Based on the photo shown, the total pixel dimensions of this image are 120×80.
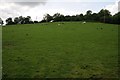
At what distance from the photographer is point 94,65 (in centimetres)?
1280

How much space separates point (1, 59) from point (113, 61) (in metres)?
6.75

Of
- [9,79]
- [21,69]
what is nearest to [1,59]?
[21,69]

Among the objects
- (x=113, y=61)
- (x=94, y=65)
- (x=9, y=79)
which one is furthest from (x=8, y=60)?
(x=113, y=61)

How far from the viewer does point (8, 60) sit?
1430 cm

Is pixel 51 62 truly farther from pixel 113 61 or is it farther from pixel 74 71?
pixel 113 61

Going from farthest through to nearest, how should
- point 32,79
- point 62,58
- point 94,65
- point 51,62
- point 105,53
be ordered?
point 105,53 < point 62,58 < point 51,62 < point 94,65 < point 32,79

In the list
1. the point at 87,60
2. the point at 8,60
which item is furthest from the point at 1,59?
the point at 87,60

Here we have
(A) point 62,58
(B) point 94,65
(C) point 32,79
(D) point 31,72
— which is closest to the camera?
(C) point 32,79

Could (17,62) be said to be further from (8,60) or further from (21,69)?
(21,69)

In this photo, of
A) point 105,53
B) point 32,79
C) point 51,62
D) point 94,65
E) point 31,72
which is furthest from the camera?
point 105,53

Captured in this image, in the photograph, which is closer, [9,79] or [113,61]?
[9,79]

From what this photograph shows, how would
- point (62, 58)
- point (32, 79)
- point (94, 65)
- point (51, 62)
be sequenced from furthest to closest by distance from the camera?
point (62, 58) < point (51, 62) < point (94, 65) < point (32, 79)

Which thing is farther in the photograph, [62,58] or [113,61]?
[62,58]

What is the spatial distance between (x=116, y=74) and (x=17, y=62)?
19.1 ft
